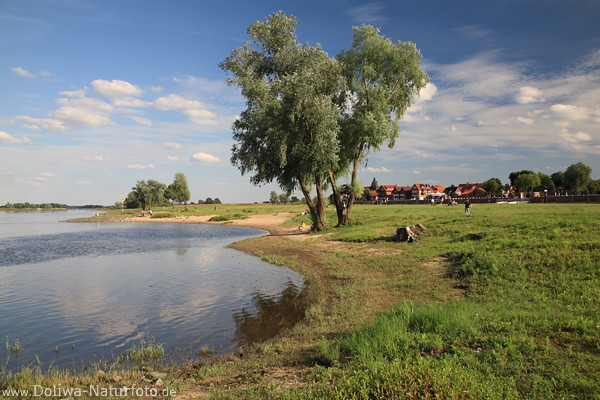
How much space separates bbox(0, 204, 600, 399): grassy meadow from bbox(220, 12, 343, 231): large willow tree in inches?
609

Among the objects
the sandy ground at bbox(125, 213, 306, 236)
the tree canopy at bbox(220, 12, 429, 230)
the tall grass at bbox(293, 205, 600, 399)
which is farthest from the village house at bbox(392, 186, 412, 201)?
the tall grass at bbox(293, 205, 600, 399)

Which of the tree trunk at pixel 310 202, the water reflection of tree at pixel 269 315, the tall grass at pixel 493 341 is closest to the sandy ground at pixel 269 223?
the tree trunk at pixel 310 202

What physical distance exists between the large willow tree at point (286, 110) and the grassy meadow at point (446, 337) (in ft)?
50.7

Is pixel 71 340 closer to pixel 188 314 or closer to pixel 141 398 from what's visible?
pixel 188 314

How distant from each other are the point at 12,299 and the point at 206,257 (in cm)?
1260

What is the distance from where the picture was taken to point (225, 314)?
486 inches

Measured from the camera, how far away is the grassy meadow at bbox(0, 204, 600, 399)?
17.9 ft

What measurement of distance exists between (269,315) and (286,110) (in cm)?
2091

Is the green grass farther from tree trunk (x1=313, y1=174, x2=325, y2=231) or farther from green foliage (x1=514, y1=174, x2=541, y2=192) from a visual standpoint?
green foliage (x1=514, y1=174, x2=541, y2=192)

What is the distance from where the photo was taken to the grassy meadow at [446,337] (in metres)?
5.46

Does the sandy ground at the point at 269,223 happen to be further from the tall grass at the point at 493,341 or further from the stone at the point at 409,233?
the tall grass at the point at 493,341

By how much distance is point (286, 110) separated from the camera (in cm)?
2930

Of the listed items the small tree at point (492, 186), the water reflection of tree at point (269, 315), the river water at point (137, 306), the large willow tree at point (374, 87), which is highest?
the large willow tree at point (374, 87)

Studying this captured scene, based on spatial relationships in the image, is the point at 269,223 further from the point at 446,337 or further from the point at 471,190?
the point at 471,190
